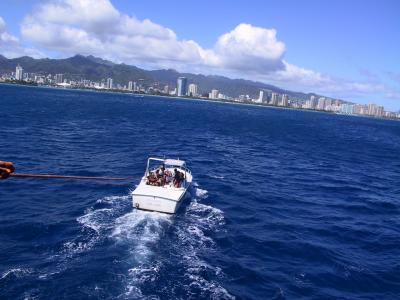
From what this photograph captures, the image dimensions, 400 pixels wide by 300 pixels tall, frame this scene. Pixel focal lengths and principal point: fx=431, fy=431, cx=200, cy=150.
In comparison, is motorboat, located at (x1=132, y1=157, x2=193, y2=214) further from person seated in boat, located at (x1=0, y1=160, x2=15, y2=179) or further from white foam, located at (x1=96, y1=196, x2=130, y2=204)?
person seated in boat, located at (x1=0, y1=160, x2=15, y2=179)

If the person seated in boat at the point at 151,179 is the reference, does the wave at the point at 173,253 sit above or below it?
below

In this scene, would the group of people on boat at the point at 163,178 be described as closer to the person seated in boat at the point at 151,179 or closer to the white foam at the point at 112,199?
the person seated in boat at the point at 151,179

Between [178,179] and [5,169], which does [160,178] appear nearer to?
[178,179]

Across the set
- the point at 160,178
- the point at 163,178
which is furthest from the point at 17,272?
the point at 163,178

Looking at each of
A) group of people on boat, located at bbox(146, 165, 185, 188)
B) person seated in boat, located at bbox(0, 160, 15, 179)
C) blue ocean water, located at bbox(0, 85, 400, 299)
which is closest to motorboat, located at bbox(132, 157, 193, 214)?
group of people on boat, located at bbox(146, 165, 185, 188)

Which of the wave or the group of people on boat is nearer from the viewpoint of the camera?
the wave

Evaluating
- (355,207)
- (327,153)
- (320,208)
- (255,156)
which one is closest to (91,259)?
(320,208)

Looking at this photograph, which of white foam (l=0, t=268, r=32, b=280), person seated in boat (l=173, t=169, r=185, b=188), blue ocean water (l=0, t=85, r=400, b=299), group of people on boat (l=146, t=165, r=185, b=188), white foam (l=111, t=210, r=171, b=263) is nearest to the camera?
white foam (l=0, t=268, r=32, b=280)

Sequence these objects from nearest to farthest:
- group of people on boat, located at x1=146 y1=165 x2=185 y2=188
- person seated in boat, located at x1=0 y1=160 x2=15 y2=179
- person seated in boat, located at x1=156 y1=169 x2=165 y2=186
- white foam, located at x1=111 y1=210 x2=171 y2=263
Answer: person seated in boat, located at x1=0 y1=160 x2=15 y2=179 < white foam, located at x1=111 y1=210 x2=171 y2=263 < group of people on boat, located at x1=146 y1=165 x2=185 y2=188 < person seated in boat, located at x1=156 y1=169 x2=165 y2=186

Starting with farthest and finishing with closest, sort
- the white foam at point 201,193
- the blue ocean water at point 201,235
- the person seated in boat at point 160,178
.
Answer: the white foam at point 201,193 → the person seated in boat at point 160,178 → the blue ocean water at point 201,235

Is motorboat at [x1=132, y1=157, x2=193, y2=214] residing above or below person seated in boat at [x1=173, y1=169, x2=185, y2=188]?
below

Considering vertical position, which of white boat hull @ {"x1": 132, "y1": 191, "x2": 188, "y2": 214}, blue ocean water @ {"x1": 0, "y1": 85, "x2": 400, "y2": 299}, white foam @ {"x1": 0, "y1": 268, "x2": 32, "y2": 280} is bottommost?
white foam @ {"x1": 0, "y1": 268, "x2": 32, "y2": 280}

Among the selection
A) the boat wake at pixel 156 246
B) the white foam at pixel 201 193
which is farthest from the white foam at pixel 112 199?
the white foam at pixel 201 193

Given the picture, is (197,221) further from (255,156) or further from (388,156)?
(388,156)
